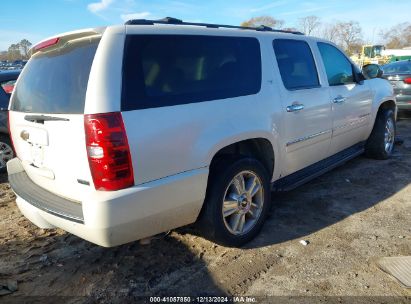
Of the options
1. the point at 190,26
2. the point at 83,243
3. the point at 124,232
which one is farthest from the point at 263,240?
the point at 190,26

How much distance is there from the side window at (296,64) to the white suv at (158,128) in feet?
0.07

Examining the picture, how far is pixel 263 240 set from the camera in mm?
3490

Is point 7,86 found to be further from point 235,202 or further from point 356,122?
point 356,122

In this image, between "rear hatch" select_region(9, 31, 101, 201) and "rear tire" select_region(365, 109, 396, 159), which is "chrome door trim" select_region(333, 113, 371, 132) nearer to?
"rear tire" select_region(365, 109, 396, 159)

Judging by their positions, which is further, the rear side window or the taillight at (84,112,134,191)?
the rear side window

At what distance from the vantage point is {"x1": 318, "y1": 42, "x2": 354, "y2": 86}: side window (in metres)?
4.56

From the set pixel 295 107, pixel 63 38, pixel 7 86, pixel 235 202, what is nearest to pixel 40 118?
pixel 63 38

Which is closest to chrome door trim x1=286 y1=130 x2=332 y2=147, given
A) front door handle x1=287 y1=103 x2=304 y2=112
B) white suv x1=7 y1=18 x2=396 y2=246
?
white suv x1=7 y1=18 x2=396 y2=246

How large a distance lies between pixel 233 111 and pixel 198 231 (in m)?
1.07

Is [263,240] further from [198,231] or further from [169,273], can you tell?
[169,273]

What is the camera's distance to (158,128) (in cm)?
255

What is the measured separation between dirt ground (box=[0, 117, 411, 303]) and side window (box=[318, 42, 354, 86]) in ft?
5.00

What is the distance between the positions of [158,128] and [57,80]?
0.90m

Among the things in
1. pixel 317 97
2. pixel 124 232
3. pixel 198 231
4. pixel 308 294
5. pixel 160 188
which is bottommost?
pixel 308 294
